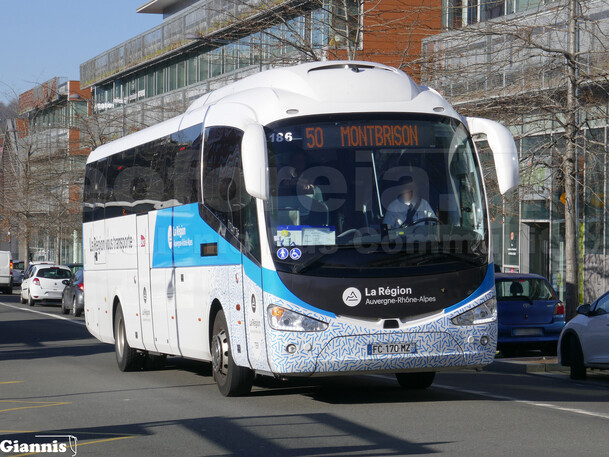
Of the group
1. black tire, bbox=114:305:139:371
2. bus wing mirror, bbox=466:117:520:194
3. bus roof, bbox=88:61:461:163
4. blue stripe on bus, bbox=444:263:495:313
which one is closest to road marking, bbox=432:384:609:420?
blue stripe on bus, bbox=444:263:495:313

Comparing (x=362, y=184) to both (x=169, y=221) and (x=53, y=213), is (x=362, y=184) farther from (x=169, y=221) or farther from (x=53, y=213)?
(x=53, y=213)

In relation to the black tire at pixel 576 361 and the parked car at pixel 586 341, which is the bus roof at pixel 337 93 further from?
the black tire at pixel 576 361

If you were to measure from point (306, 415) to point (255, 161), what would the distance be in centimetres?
253

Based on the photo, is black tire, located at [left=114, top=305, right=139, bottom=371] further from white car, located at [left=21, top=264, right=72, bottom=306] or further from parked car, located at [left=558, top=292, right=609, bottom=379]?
white car, located at [left=21, top=264, right=72, bottom=306]

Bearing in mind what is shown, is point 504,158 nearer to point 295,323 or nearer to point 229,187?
point 295,323

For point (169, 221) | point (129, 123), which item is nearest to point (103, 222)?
point (169, 221)

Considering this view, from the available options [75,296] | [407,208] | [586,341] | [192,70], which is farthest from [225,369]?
[192,70]

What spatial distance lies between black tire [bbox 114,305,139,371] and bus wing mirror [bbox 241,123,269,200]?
6.49 m

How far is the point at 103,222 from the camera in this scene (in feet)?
59.5

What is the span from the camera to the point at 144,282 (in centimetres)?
1577

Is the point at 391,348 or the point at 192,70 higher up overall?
the point at 192,70

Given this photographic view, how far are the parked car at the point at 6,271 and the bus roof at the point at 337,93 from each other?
43424 mm

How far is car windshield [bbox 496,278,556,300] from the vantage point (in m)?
19.1

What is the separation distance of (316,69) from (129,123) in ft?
103
